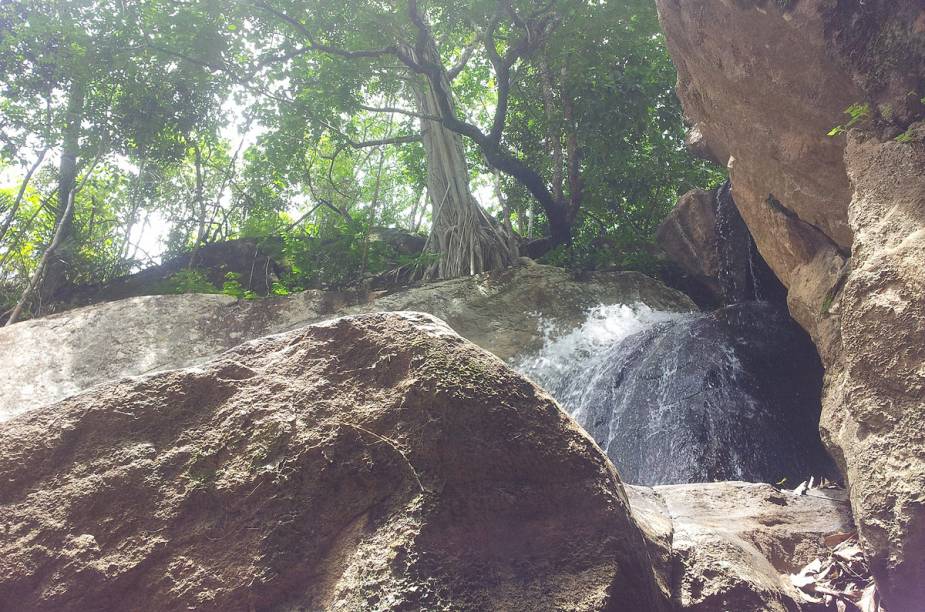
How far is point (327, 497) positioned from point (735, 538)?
5.07ft

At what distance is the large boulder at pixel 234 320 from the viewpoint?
747 cm

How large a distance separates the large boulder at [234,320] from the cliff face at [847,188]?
3017 mm

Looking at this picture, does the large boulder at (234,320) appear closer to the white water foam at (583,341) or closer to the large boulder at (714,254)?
the white water foam at (583,341)

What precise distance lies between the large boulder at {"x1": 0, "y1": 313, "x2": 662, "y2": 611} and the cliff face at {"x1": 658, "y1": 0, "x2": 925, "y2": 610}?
1201mm

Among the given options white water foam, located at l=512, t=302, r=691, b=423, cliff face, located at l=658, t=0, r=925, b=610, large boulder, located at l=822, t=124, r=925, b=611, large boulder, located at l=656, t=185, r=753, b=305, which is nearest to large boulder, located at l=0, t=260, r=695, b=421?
white water foam, located at l=512, t=302, r=691, b=423

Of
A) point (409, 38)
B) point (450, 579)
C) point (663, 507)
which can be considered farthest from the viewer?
point (409, 38)

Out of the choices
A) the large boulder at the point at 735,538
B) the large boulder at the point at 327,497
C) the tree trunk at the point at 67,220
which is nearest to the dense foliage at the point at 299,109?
the tree trunk at the point at 67,220

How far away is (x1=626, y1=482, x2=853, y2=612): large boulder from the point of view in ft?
6.81

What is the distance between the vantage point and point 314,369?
7.00ft

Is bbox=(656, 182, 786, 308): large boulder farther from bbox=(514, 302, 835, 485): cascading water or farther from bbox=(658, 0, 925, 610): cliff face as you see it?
bbox=(658, 0, 925, 610): cliff face

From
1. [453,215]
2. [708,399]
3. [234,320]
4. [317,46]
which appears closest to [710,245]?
[708,399]

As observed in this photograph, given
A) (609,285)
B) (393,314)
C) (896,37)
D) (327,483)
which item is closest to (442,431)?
(327,483)

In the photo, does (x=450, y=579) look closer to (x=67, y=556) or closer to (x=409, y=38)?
(x=67, y=556)

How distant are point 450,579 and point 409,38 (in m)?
10.2
